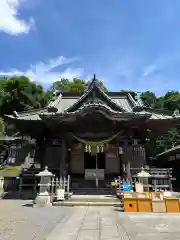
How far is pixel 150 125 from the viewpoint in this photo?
550 inches

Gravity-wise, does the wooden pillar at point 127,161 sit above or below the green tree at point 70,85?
below

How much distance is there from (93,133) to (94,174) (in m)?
2.92

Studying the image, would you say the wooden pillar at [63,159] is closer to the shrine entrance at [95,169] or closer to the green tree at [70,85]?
the shrine entrance at [95,169]

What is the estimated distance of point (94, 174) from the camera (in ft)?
46.5

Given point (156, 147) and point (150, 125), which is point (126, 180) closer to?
point (150, 125)

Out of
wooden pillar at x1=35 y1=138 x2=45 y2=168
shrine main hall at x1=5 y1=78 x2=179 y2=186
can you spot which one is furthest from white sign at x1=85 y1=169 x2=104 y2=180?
wooden pillar at x1=35 y1=138 x2=45 y2=168

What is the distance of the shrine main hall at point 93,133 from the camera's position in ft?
40.6

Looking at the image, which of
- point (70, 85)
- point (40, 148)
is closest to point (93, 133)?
point (40, 148)

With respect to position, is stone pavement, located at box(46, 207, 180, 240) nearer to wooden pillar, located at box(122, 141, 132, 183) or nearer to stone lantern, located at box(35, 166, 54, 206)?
stone lantern, located at box(35, 166, 54, 206)

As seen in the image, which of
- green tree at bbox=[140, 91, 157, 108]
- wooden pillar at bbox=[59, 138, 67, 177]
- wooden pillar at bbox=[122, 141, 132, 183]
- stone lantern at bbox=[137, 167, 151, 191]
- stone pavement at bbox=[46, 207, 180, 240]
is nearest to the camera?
stone pavement at bbox=[46, 207, 180, 240]

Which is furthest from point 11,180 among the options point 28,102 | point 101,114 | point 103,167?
point 28,102

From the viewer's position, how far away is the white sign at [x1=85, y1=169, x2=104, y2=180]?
1414 cm

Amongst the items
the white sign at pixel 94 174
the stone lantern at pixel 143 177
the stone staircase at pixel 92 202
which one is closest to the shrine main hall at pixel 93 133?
the white sign at pixel 94 174

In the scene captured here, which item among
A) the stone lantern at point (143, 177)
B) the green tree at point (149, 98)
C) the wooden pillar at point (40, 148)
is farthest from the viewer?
the green tree at point (149, 98)
